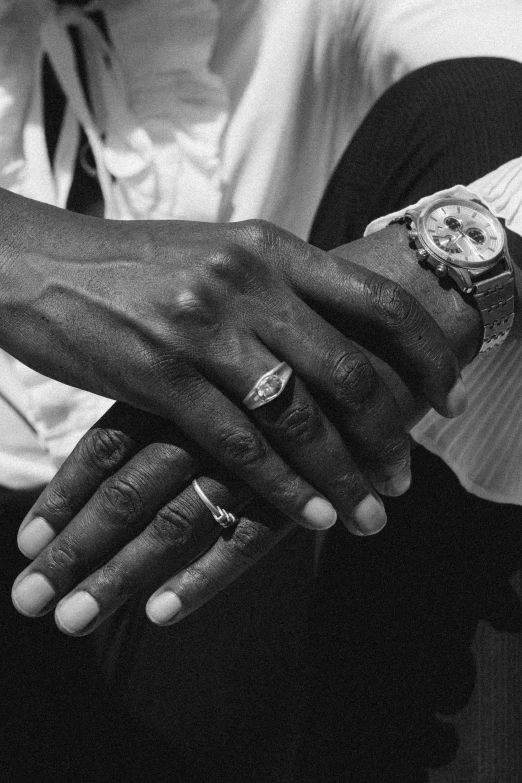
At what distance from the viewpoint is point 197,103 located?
1047 mm

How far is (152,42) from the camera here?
1.03 metres

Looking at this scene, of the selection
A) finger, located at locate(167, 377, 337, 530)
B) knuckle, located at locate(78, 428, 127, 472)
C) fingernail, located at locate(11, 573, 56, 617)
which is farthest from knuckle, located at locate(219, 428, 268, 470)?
fingernail, located at locate(11, 573, 56, 617)

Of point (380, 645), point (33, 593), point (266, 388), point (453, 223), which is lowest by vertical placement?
point (380, 645)

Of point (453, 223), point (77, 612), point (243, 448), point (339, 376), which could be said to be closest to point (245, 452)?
point (243, 448)

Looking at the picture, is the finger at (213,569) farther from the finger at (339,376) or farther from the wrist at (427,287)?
the wrist at (427,287)

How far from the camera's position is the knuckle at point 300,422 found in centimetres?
69

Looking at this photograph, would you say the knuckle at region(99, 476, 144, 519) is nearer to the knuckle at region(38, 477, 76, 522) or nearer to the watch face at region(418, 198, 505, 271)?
the knuckle at region(38, 477, 76, 522)

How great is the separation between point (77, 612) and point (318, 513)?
232 millimetres

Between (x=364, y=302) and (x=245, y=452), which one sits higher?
(x=364, y=302)

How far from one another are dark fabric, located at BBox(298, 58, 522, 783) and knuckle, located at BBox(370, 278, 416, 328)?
0.18 metres

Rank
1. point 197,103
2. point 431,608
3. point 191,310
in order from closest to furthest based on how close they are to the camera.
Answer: point 191,310 < point 431,608 < point 197,103

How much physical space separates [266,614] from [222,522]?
0.95ft

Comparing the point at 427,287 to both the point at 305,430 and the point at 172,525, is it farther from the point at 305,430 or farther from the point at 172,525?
the point at 172,525

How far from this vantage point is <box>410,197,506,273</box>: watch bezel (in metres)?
0.77
